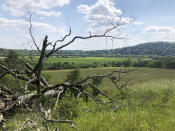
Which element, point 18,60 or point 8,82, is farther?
point 8,82

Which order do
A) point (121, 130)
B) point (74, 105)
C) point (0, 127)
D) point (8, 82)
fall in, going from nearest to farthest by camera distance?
point (121, 130) → point (0, 127) → point (74, 105) → point (8, 82)

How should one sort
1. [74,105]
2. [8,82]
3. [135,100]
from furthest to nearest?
[8,82] → [135,100] → [74,105]

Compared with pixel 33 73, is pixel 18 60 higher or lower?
higher

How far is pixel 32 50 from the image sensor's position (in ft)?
19.7

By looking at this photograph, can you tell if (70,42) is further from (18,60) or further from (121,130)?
A: (121,130)

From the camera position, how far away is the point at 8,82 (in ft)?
28.6

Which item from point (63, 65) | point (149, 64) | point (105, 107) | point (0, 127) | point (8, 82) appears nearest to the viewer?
point (0, 127)

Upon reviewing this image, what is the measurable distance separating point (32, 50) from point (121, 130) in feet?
14.6

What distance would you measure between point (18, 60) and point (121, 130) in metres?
3.86

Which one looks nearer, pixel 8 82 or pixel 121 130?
pixel 121 130

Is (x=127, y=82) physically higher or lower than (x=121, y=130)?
higher

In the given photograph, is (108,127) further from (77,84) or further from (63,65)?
(63,65)

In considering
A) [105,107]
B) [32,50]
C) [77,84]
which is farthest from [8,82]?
[105,107]

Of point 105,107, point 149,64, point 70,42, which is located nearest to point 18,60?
point 70,42
